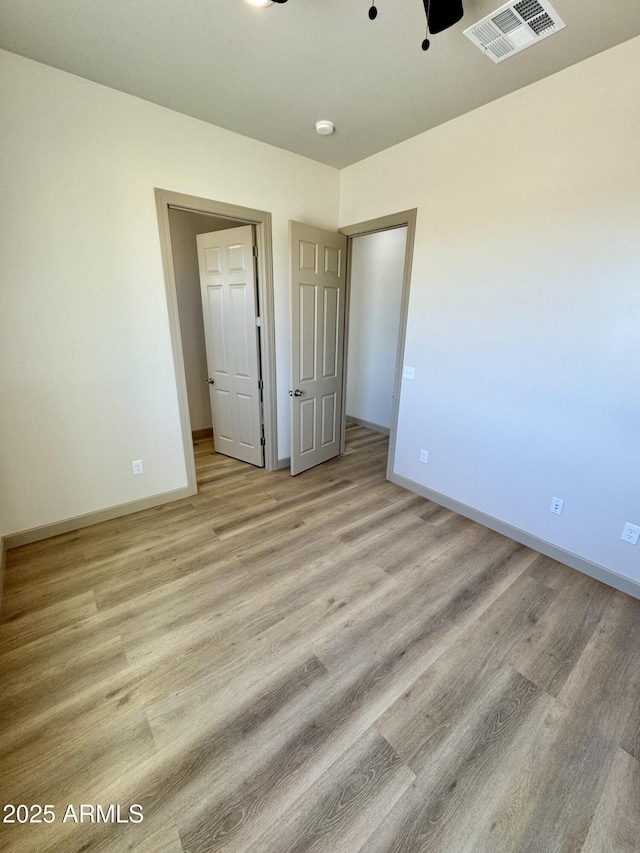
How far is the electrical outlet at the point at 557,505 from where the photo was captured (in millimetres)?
2211

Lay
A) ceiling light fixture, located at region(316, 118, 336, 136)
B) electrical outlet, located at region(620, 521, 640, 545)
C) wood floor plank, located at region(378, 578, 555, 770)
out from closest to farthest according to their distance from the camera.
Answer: wood floor plank, located at region(378, 578, 555, 770) → electrical outlet, located at region(620, 521, 640, 545) → ceiling light fixture, located at region(316, 118, 336, 136)

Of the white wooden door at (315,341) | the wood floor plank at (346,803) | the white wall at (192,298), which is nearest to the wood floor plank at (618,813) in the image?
the wood floor plank at (346,803)

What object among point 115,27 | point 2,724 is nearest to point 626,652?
point 2,724

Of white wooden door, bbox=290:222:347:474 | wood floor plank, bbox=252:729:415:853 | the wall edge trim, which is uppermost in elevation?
white wooden door, bbox=290:222:347:474

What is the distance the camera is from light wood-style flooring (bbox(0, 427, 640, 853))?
1.06m

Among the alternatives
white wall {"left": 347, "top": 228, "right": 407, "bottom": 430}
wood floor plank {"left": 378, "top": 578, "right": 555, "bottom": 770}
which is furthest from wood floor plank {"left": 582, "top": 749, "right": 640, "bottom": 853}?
white wall {"left": 347, "top": 228, "right": 407, "bottom": 430}

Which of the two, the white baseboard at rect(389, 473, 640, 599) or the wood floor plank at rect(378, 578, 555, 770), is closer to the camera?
the wood floor plank at rect(378, 578, 555, 770)

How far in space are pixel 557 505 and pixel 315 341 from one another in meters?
2.33

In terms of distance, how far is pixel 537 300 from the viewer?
2.13 metres

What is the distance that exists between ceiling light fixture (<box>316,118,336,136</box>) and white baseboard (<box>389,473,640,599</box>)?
2848 millimetres

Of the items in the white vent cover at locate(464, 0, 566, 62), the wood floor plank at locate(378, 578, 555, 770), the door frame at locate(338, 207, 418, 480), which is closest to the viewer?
the wood floor plank at locate(378, 578, 555, 770)

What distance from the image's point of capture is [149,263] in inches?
94.5

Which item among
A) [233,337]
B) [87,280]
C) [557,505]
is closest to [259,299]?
[233,337]

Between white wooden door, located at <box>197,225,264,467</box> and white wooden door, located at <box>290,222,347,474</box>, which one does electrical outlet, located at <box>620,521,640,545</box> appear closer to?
white wooden door, located at <box>290,222,347,474</box>
